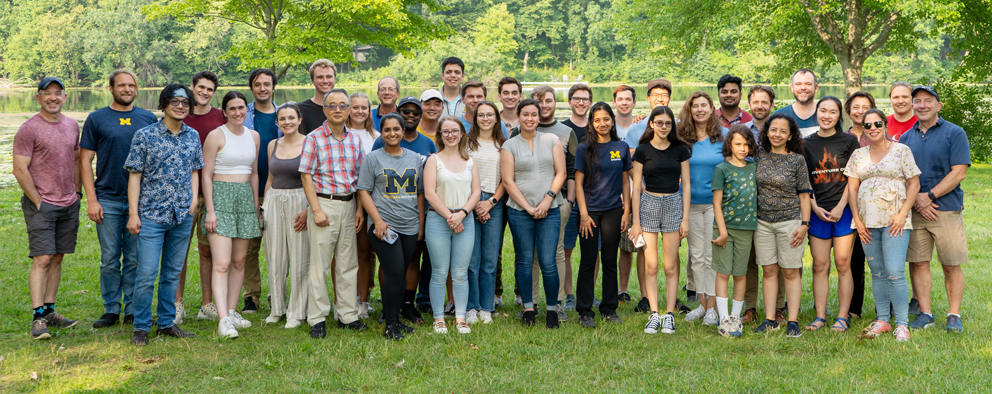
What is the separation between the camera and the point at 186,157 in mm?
5406

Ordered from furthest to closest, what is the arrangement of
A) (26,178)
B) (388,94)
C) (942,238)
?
(388,94), (942,238), (26,178)

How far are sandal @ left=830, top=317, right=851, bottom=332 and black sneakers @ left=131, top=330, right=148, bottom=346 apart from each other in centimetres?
544

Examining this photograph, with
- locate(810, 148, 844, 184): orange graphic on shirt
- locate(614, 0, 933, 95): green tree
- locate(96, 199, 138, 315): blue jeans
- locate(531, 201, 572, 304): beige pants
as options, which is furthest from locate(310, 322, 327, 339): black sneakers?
locate(614, 0, 933, 95): green tree

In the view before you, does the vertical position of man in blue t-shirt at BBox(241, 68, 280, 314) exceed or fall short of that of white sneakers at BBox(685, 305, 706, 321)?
it exceeds it

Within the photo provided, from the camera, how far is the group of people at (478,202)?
17.8 ft

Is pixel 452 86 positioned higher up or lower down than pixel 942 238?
higher up

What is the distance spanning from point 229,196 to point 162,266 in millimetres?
746

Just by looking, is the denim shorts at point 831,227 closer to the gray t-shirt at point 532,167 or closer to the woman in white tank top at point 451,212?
the gray t-shirt at point 532,167

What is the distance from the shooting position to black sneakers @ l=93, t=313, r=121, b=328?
575 centimetres

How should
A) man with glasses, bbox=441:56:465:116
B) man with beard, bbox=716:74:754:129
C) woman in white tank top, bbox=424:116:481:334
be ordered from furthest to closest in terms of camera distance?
man with glasses, bbox=441:56:465:116 < man with beard, bbox=716:74:754:129 < woman in white tank top, bbox=424:116:481:334

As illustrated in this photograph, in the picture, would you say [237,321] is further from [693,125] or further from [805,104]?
[805,104]

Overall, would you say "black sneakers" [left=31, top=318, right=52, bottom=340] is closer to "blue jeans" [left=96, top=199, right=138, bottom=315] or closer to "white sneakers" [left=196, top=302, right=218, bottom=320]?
"blue jeans" [left=96, top=199, right=138, bottom=315]

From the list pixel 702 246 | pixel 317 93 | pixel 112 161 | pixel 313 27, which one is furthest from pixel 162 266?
pixel 313 27

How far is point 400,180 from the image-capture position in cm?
550
